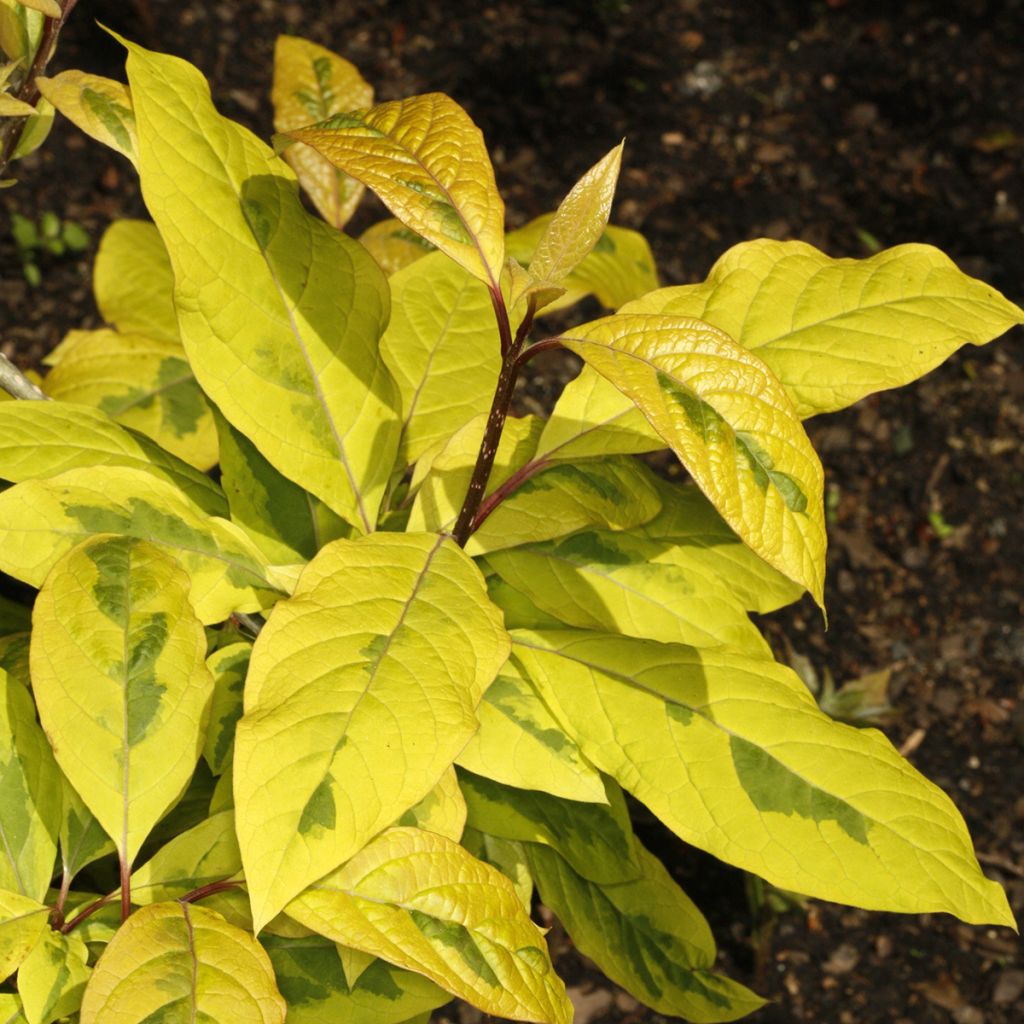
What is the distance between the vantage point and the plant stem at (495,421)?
108 cm

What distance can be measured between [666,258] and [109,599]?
2.49m

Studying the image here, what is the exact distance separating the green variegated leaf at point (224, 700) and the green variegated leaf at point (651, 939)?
0.54 m

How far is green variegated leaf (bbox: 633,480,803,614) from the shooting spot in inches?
63.0

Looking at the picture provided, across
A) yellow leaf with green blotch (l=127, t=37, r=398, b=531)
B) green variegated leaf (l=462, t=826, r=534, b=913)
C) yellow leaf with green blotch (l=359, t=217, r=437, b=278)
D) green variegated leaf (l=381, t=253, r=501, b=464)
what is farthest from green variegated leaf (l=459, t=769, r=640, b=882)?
yellow leaf with green blotch (l=359, t=217, r=437, b=278)

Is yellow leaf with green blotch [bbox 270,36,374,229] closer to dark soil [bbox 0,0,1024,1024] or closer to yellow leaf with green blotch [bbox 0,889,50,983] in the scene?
yellow leaf with green blotch [bbox 0,889,50,983]

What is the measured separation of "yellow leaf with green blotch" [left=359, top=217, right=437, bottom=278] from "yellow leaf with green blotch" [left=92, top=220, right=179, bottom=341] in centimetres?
38

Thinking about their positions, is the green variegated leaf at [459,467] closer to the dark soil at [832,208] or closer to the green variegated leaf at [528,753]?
the green variegated leaf at [528,753]

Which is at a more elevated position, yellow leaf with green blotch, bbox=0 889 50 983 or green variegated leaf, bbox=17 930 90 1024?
yellow leaf with green blotch, bbox=0 889 50 983

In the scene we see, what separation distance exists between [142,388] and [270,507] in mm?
522

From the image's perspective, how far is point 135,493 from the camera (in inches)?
52.2

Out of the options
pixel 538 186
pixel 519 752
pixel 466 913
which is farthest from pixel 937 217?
pixel 466 913

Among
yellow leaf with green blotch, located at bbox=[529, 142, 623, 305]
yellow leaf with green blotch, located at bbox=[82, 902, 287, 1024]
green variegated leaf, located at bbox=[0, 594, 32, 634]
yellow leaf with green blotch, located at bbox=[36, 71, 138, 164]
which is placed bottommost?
green variegated leaf, located at bbox=[0, 594, 32, 634]

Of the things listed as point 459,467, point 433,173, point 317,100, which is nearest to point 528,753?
point 459,467

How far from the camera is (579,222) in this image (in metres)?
1.08
